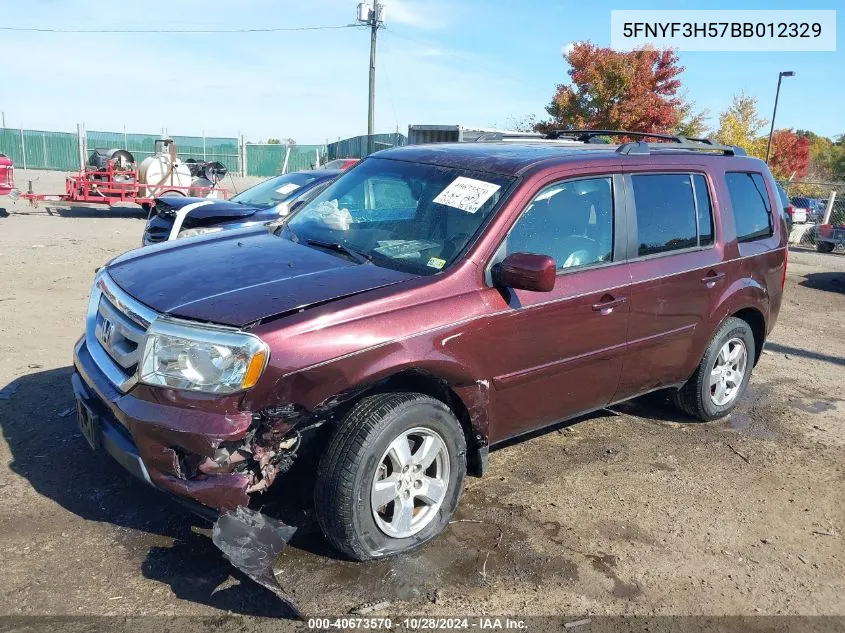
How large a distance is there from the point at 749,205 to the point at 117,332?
4396 millimetres

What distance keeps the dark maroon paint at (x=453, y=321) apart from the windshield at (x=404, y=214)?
105 millimetres

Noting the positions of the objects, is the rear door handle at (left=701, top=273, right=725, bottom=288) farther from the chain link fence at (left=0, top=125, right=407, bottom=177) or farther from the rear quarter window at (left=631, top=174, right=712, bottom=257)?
the chain link fence at (left=0, top=125, right=407, bottom=177)

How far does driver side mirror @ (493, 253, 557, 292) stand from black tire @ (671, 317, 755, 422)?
2.17m

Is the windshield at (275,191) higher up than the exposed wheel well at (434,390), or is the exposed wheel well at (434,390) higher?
the windshield at (275,191)

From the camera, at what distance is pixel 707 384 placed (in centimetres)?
512

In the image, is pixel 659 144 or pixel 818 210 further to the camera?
pixel 818 210

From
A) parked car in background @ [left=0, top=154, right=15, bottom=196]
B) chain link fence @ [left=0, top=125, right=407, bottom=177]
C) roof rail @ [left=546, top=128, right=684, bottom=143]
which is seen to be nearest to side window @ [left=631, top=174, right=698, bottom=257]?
roof rail @ [left=546, top=128, right=684, bottom=143]

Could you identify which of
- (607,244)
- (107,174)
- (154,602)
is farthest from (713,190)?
(107,174)

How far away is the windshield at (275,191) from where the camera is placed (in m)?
8.75

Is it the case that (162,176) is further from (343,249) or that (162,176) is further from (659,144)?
(343,249)

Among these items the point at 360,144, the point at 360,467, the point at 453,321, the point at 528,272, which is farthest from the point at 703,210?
the point at 360,144

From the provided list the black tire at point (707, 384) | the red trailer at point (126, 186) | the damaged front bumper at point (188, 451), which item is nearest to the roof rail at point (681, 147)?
the black tire at point (707, 384)

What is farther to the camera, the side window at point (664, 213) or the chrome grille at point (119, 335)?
the side window at point (664, 213)

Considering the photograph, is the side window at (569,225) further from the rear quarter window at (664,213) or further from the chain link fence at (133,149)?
the chain link fence at (133,149)
